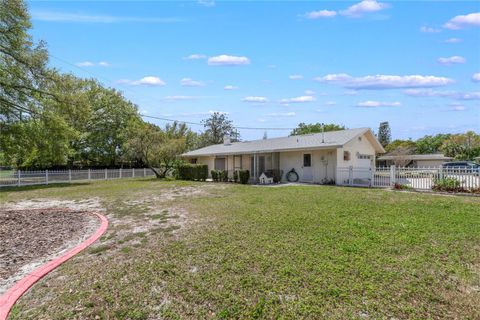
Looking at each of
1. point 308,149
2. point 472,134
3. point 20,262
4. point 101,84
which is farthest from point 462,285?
point 472,134

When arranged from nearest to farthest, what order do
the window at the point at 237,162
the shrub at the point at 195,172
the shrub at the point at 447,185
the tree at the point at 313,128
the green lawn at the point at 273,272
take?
the green lawn at the point at 273,272 → the shrub at the point at 447,185 → the shrub at the point at 195,172 → the window at the point at 237,162 → the tree at the point at 313,128

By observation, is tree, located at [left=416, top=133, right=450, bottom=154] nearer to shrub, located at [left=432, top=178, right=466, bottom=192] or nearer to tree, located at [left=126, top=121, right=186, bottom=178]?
shrub, located at [left=432, top=178, right=466, bottom=192]

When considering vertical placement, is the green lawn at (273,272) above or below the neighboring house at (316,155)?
below

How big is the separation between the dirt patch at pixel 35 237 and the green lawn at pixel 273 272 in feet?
2.01

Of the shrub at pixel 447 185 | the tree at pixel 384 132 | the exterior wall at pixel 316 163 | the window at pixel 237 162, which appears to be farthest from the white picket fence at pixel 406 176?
the tree at pixel 384 132

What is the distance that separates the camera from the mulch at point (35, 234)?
16.5 feet

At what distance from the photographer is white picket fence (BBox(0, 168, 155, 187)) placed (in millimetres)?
19844

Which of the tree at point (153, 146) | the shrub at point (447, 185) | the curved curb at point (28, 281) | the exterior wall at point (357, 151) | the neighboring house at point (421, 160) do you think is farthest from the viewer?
the neighboring house at point (421, 160)

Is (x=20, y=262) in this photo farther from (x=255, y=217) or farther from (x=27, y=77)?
(x=27, y=77)

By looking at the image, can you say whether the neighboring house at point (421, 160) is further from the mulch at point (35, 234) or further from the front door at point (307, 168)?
the mulch at point (35, 234)

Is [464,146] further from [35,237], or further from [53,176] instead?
[35,237]

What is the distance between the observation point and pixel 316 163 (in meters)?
18.7

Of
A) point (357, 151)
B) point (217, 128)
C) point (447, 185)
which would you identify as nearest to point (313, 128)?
point (217, 128)

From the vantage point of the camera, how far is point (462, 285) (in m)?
3.81
